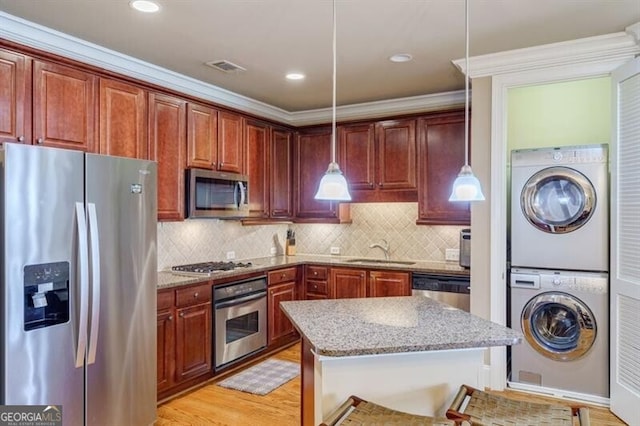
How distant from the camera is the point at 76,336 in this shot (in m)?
2.36

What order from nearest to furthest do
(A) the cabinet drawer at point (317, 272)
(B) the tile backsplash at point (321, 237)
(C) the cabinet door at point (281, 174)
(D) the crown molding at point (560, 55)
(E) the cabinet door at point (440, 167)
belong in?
(D) the crown molding at point (560, 55), (B) the tile backsplash at point (321, 237), (E) the cabinet door at point (440, 167), (A) the cabinet drawer at point (317, 272), (C) the cabinet door at point (281, 174)

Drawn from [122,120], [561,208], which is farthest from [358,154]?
[122,120]

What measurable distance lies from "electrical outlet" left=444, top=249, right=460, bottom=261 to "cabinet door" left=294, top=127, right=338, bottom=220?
1.27m

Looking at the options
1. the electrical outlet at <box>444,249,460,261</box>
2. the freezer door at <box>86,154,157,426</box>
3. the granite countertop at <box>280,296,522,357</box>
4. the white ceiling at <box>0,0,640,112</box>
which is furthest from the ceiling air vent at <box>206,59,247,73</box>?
the electrical outlet at <box>444,249,460,261</box>

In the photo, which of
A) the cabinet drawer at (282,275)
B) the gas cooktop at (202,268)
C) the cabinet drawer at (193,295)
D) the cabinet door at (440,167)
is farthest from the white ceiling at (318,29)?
the cabinet drawer at (282,275)

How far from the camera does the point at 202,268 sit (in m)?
3.86

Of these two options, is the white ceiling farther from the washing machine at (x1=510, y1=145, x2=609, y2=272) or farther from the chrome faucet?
the chrome faucet

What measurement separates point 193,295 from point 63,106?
5.31 feet

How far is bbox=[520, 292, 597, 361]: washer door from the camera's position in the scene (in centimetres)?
325

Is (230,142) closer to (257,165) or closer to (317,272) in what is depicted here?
(257,165)

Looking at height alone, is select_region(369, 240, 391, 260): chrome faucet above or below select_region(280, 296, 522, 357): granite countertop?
above

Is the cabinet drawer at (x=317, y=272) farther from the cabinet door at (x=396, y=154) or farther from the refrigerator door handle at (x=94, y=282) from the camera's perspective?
the refrigerator door handle at (x=94, y=282)

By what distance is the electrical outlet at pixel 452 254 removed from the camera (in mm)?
4508

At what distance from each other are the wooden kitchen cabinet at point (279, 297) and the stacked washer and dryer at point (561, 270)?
2150mm
